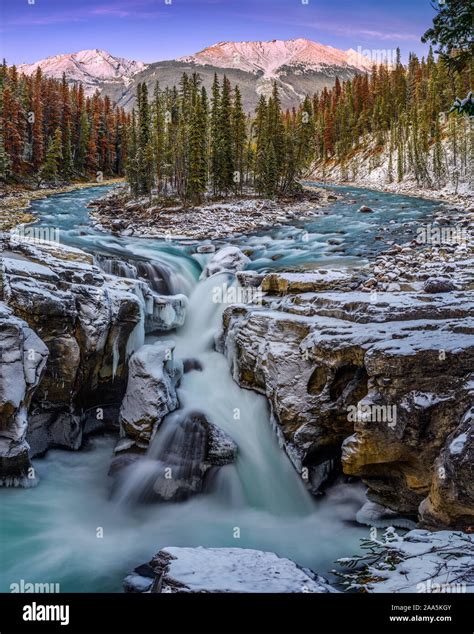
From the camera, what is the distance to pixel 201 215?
2630 cm

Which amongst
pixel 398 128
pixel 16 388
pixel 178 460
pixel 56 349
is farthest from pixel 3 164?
pixel 398 128

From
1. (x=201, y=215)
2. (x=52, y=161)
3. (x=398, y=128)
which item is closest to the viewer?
(x=201, y=215)

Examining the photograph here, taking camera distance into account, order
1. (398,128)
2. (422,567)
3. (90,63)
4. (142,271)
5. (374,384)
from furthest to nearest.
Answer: (398,128) < (90,63) < (142,271) < (374,384) < (422,567)

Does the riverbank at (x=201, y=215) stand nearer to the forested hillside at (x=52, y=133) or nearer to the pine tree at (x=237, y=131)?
the pine tree at (x=237, y=131)

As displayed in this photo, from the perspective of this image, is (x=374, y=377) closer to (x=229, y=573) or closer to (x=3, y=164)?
(x=229, y=573)

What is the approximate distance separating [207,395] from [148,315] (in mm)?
2958

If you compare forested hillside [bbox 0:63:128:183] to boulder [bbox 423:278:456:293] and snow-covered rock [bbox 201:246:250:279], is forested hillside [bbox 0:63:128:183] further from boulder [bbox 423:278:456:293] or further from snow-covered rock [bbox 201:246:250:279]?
boulder [bbox 423:278:456:293]

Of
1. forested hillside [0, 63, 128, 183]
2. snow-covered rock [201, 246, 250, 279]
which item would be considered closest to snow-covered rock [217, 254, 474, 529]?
snow-covered rock [201, 246, 250, 279]

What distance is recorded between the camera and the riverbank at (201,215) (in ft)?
70.2

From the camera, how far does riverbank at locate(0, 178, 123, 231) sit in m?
20.2

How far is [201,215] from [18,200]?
12.6 metres

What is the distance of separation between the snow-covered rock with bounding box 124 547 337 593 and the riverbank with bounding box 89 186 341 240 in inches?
620

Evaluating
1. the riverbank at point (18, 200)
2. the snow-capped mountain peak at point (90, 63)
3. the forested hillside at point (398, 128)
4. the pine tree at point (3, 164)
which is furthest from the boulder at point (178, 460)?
the forested hillside at point (398, 128)
